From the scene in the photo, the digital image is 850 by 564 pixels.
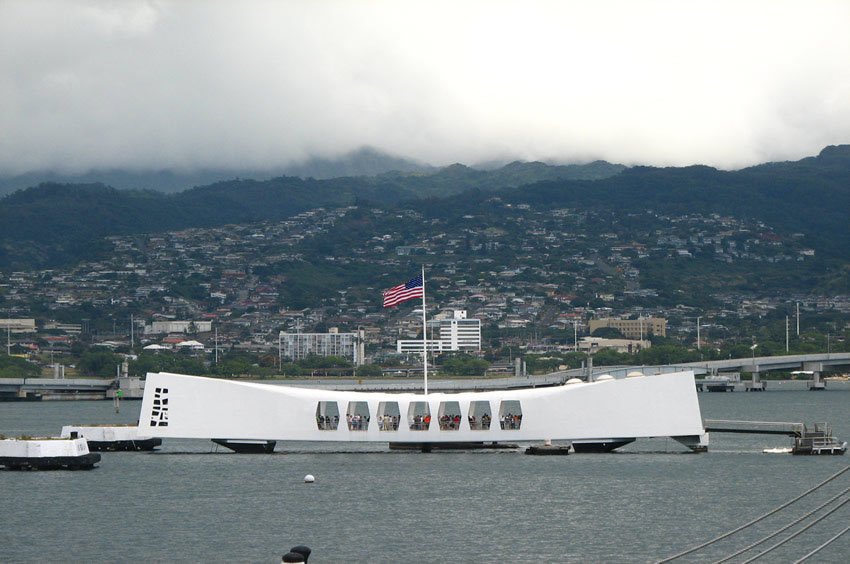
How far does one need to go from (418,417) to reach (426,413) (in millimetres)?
547

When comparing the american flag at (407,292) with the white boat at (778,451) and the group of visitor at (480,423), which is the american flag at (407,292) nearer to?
the group of visitor at (480,423)

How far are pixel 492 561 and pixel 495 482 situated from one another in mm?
20462

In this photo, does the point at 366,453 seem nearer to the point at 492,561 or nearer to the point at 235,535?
the point at 235,535

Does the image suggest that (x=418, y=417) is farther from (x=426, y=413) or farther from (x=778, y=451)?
(x=778, y=451)

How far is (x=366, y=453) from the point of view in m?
82.7

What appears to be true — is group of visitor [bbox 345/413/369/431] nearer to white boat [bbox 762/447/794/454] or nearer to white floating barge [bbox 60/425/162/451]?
white floating barge [bbox 60/425/162/451]

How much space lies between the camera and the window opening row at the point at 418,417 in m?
77.6

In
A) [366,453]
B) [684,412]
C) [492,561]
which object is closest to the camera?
[492,561]

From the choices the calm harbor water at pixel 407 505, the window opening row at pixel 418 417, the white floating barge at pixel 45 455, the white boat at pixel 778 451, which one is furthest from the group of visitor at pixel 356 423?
the white boat at pixel 778 451

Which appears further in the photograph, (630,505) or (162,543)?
(630,505)

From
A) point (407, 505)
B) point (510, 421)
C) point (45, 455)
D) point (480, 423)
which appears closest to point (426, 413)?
point (480, 423)

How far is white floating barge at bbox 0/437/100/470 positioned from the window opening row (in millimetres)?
11302

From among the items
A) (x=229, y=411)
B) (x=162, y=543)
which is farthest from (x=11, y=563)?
(x=229, y=411)

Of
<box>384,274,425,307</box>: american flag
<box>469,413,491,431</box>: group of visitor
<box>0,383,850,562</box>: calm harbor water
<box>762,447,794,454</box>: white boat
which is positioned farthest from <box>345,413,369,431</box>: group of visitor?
<box>762,447,794,454</box>: white boat
